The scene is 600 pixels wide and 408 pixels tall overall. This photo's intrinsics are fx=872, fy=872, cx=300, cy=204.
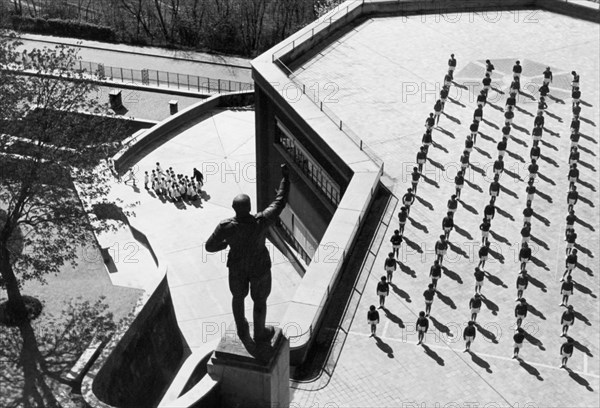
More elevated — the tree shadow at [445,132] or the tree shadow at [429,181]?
the tree shadow at [445,132]

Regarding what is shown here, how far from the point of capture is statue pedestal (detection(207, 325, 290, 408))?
18.5 m

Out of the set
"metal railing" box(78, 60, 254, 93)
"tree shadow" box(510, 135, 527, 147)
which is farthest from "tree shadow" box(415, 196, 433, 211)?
"metal railing" box(78, 60, 254, 93)

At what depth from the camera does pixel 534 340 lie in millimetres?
26281

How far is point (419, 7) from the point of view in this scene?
54156 millimetres

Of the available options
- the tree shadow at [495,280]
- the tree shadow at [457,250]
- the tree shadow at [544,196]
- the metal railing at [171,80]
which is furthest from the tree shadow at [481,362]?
the metal railing at [171,80]

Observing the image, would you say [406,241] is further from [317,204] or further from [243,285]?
[243,285]

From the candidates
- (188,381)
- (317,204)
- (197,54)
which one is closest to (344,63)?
(317,204)

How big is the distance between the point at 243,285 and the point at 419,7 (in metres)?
39.5

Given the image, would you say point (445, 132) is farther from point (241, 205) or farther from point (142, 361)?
point (241, 205)

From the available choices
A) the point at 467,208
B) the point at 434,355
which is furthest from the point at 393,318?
the point at 467,208

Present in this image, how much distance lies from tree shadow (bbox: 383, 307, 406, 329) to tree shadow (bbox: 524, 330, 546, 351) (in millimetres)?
3751

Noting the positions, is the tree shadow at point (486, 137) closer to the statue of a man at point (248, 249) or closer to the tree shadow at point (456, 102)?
the tree shadow at point (456, 102)

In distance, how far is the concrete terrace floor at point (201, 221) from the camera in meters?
40.3

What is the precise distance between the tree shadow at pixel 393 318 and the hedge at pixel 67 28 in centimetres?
5961
